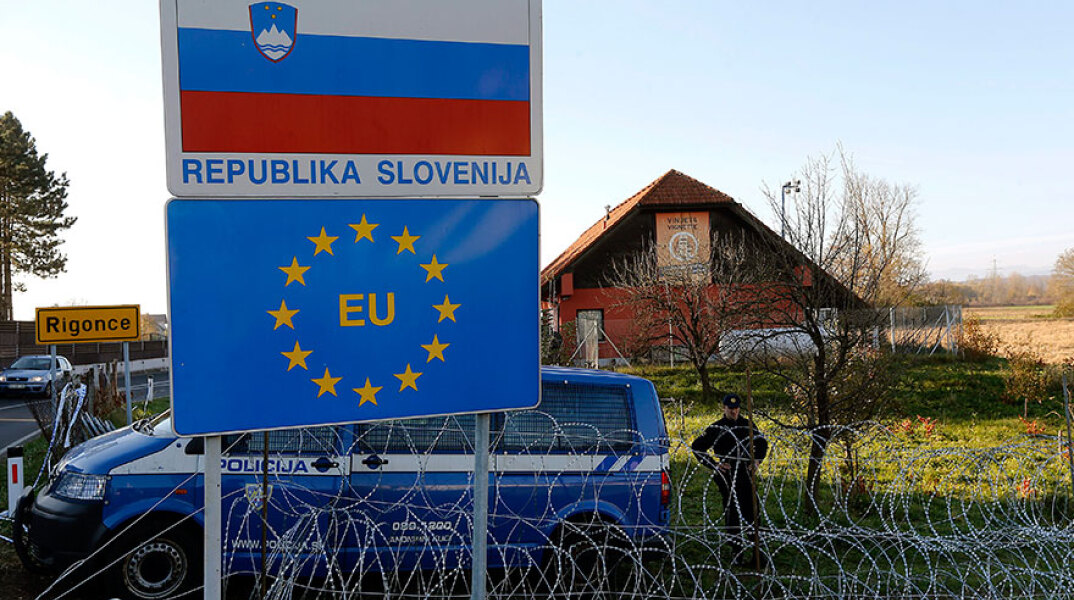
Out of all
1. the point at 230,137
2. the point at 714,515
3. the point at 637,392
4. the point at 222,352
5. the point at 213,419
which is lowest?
the point at 714,515

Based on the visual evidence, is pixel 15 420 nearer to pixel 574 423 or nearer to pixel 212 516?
pixel 574 423

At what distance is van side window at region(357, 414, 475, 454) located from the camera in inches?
230

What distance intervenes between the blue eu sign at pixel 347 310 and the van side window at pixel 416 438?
3429 millimetres

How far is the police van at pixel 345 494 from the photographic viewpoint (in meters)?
5.71

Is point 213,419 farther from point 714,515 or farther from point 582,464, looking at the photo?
point 714,515


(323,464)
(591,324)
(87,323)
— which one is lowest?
(323,464)

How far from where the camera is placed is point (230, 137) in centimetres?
227

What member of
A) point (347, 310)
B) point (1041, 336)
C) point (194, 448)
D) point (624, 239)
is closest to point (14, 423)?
point (194, 448)

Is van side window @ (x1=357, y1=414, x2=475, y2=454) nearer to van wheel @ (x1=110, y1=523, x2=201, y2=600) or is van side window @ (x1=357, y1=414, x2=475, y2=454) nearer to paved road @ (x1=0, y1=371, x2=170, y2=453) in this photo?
van wheel @ (x1=110, y1=523, x2=201, y2=600)

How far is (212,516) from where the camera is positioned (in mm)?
2299

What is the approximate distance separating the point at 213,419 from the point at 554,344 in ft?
66.9

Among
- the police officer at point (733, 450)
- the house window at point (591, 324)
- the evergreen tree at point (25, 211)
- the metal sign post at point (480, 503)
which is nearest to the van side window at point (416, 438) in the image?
the police officer at point (733, 450)

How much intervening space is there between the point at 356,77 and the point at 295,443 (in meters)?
4.02

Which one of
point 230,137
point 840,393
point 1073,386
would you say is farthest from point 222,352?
point 1073,386
